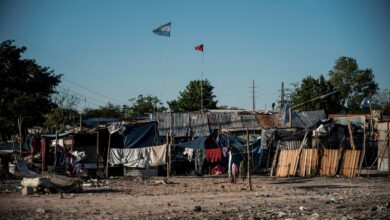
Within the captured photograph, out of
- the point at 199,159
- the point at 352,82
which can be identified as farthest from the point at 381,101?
the point at 199,159

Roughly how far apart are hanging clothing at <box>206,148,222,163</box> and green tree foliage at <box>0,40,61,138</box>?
16.4 meters

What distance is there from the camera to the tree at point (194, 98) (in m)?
50.6

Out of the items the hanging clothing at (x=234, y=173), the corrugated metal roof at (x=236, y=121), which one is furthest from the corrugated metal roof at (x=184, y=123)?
the hanging clothing at (x=234, y=173)

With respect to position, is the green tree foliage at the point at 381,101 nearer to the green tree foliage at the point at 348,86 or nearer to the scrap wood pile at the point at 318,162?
the green tree foliage at the point at 348,86

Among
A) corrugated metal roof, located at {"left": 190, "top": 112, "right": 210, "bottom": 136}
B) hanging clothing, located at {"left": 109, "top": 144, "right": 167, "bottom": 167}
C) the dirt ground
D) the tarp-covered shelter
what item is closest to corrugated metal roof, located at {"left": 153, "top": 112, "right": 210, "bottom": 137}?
corrugated metal roof, located at {"left": 190, "top": 112, "right": 210, "bottom": 136}

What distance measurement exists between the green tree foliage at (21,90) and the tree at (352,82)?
30329 millimetres

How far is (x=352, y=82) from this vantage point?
2218 inches

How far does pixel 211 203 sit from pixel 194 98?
37110mm

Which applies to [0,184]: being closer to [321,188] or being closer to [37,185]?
[37,185]

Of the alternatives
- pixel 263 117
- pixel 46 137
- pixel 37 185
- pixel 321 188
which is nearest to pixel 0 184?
pixel 37 185

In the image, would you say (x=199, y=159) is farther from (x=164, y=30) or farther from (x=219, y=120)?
(x=164, y=30)

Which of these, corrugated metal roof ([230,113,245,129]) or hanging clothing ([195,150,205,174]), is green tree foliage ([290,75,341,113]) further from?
hanging clothing ([195,150,205,174])

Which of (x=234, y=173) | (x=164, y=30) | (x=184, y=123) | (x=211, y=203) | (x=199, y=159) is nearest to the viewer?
(x=211, y=203)

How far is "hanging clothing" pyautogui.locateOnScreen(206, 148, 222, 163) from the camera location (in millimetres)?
28453
